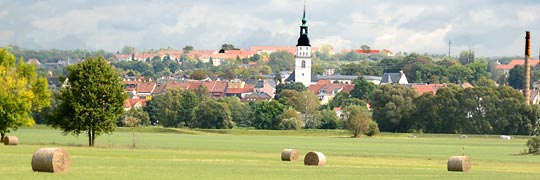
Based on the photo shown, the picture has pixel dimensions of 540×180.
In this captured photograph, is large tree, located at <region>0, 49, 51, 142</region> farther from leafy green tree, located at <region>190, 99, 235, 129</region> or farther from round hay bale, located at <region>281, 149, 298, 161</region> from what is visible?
leafy green tree, located at <region>190, 99, 235, 129</region>

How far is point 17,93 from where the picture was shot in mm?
93438

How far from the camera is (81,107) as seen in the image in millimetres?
87938

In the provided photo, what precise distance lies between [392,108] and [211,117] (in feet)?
81.2

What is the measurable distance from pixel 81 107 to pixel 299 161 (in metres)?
25.1

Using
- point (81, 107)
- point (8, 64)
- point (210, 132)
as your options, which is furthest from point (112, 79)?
point (210, 132)

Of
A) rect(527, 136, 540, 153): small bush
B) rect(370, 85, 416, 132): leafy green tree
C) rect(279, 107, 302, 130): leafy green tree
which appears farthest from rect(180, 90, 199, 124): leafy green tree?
rect(527, 136, 540, 153): small bush

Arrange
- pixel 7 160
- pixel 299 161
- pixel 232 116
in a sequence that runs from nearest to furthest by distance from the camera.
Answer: pixel 7 160
pixel 299 161
pixel 232 116

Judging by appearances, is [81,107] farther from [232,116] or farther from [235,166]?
[232,116]

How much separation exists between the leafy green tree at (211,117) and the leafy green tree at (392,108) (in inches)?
805

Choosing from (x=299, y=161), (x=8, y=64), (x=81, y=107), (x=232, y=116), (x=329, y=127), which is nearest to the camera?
(x=299, y=161)

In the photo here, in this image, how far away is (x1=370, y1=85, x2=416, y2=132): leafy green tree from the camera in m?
171

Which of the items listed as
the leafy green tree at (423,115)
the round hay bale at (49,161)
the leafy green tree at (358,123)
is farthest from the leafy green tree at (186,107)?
the round hay bale at (49,161)

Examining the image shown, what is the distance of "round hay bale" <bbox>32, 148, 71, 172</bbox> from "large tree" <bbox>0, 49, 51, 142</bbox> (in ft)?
139

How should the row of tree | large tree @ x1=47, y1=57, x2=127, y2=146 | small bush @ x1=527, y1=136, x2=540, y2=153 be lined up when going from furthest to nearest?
the row of tree < small bush @ x1=527, y1=136, x2=540, y2=153 < large tree @ x1=47, y1=57, x2=127, y2=146
